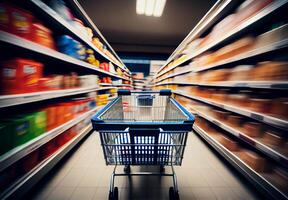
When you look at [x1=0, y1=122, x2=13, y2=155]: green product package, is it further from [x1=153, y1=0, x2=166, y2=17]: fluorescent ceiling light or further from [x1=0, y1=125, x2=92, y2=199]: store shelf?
[x1=153, y1=0, x2=166, y2=17]: fluorescent ceiling light

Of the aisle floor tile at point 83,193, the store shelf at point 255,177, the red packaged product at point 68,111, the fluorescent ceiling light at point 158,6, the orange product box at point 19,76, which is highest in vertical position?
the fluorescent ceiling light at point 158,6

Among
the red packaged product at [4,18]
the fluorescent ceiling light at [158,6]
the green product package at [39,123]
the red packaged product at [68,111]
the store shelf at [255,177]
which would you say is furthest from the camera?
the fluorescent ceiling light at [158,6]

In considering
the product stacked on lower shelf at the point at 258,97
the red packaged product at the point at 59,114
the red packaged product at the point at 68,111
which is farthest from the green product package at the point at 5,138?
the product stacked on lower shelf at the point at 258,97

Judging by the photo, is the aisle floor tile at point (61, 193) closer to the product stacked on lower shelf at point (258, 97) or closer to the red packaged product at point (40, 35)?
the red packaged product at point (40, 35)

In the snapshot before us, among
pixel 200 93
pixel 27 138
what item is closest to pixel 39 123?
pixel 27 138

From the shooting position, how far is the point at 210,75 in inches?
76.9

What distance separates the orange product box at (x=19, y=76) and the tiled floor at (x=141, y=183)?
866mm

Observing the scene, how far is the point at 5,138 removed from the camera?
2.73 ft

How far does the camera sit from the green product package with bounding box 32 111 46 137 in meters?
1.07

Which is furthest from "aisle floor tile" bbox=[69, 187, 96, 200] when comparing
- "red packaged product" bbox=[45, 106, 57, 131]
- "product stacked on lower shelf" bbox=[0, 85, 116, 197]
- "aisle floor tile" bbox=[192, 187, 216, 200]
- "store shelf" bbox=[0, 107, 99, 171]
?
"aisle floor tile" bbox=[192, 187, 216, 200]

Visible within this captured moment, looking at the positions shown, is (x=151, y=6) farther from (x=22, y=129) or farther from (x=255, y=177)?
(x=255, y=177)

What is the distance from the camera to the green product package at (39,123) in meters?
1.07

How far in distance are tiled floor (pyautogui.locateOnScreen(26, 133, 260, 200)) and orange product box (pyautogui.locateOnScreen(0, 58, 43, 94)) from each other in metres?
0.87

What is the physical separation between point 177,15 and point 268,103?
463 centimetres
